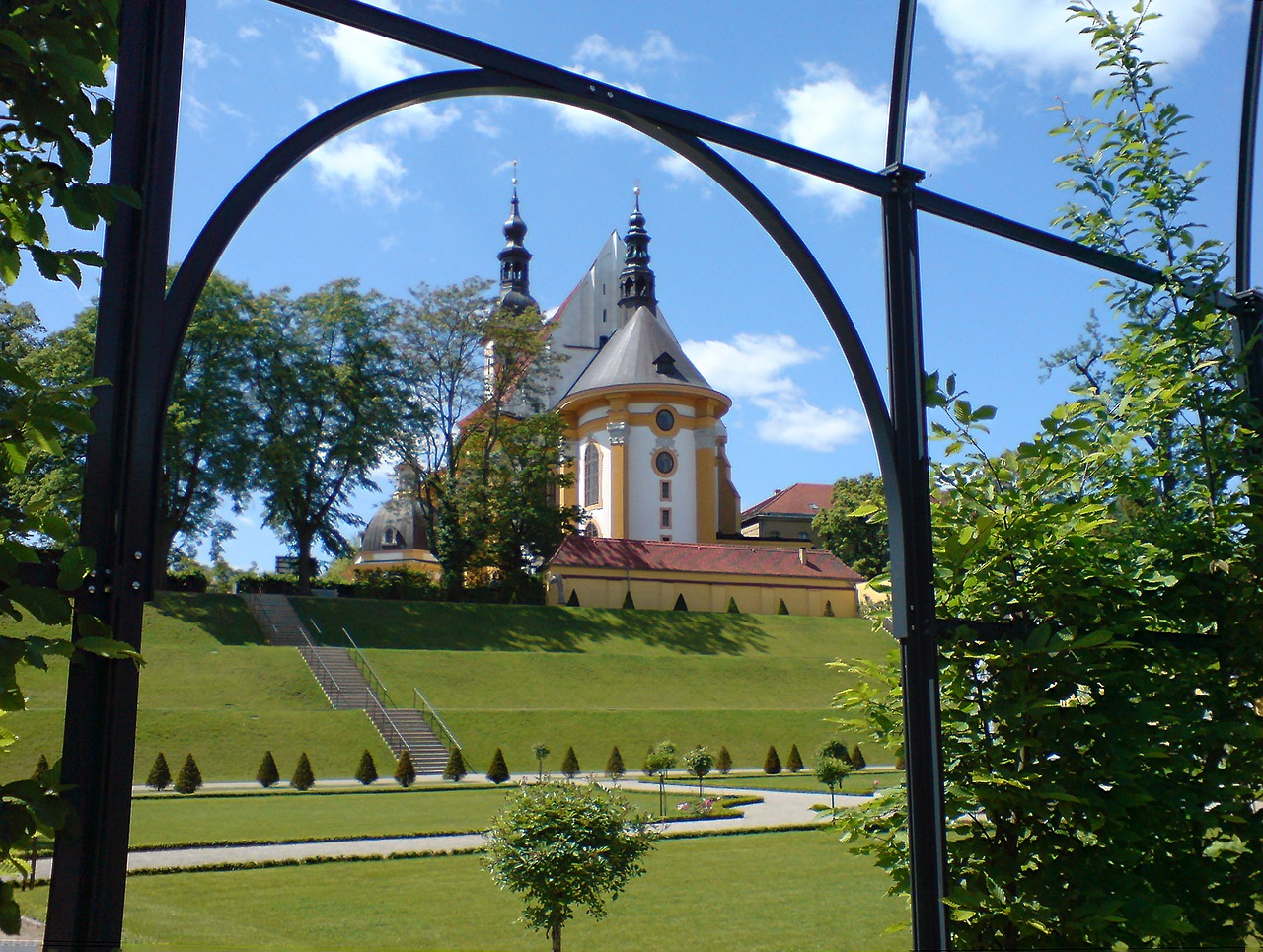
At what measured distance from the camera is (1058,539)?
11.1ft

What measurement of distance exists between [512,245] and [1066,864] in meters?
64.6

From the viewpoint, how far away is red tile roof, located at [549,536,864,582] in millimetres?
40938

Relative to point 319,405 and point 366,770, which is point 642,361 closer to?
point 319,405

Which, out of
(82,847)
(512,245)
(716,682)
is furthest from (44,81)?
(512,245)

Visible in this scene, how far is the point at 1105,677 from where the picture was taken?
3.36m

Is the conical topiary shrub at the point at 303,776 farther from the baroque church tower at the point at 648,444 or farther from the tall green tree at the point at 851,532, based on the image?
the tall green tree at the point at 851,532

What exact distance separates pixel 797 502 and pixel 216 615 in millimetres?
44250

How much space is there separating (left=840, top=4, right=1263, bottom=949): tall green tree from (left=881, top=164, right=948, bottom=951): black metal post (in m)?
0.12

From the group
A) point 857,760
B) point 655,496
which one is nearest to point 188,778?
point 857,760

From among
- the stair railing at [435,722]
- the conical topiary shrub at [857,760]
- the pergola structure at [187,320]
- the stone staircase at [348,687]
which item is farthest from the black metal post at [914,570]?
the conical topiary shrub at [857,760]

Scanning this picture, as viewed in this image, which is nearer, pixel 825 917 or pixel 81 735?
pixel 81 735

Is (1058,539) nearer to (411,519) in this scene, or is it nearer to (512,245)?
(411,519)

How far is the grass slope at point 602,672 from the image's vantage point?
24562 mm

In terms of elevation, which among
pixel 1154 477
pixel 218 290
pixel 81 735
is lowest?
pixel 81 735
